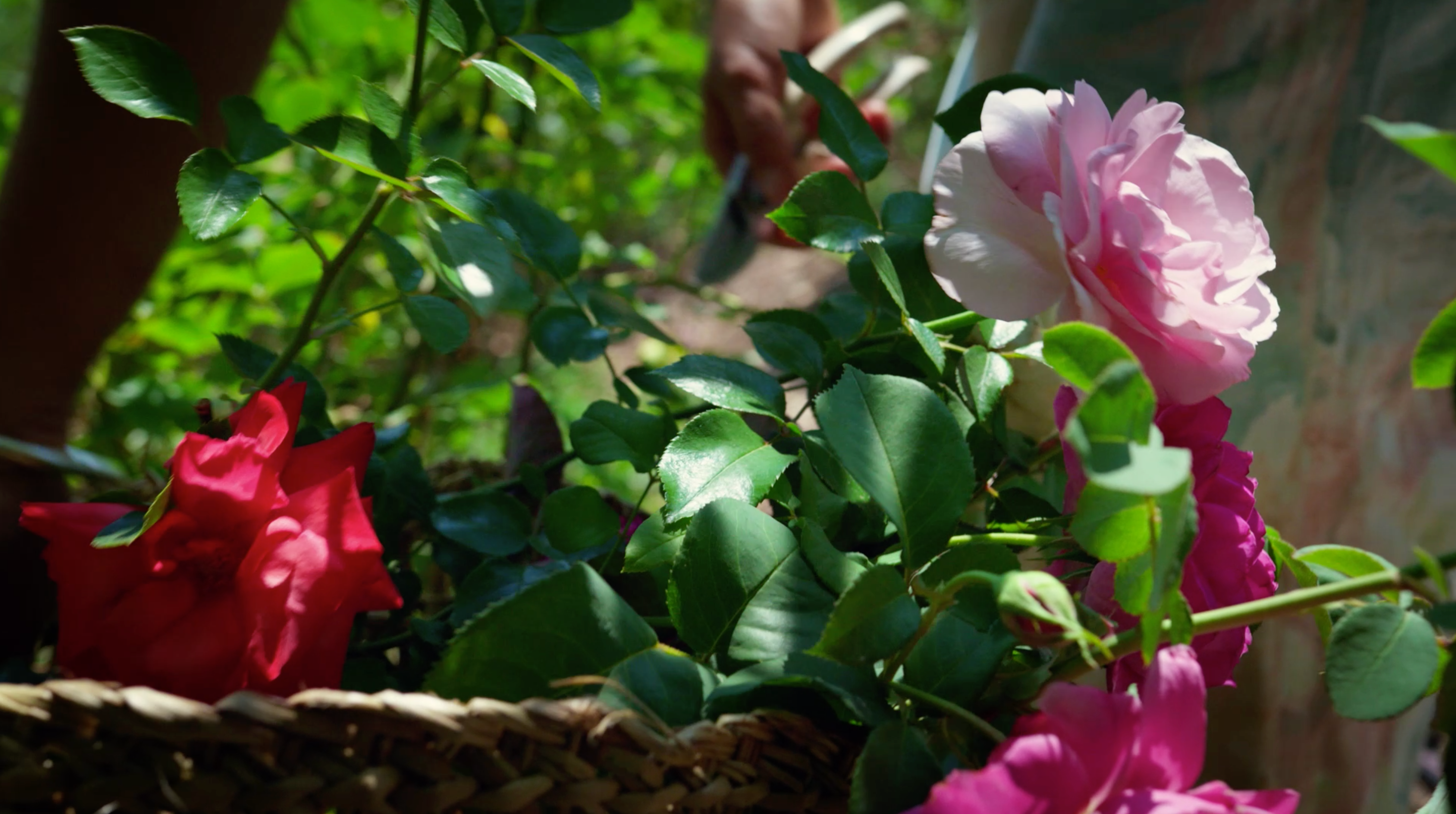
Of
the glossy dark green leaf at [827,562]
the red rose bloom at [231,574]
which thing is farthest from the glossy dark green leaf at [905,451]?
the red rose bloom at [231,574]

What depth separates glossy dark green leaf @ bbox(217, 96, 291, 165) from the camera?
28cm

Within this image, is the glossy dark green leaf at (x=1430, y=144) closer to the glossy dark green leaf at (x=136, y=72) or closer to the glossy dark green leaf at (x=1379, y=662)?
the glossy dark green leaf at (x=1379, y=662)

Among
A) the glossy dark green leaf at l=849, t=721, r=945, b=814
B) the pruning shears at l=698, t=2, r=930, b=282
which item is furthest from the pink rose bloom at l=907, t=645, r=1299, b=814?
the pruning shears at l=698, t=2, r=930, b=282

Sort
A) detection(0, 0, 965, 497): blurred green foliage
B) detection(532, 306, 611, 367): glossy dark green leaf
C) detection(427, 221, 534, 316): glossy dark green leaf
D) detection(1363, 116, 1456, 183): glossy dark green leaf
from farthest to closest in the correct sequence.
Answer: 1. detection(0, 0, 965, 497): blurred green foliage
2. detection(532, 306, 611, 367): glossy dark green leaf
3. detection(427, 221, 534, 316): glossy dark green leaf
4. detection(1363, 116, 1456, 183): glossy dark green leaf

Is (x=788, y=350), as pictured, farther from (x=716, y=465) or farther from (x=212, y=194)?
(x=212, y=194)

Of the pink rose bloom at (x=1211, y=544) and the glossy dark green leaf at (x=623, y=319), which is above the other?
the pink rose bloom at (x=1211, y=544)

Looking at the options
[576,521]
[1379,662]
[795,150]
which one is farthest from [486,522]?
[795,150]

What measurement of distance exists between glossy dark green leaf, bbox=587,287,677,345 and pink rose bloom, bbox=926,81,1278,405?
0.16m

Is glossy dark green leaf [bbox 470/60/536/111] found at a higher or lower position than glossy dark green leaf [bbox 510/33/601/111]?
lower

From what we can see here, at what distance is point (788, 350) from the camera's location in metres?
0.31

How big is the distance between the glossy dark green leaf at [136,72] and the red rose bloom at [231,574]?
0.30 ft

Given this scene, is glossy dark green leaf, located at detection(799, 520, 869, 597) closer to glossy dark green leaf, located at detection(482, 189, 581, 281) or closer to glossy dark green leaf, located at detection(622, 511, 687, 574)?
glossy dark green leaf, located at detection(622, 511, 687, 574)

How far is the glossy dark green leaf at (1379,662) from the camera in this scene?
0.19m

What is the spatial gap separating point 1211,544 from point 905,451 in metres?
0.07
